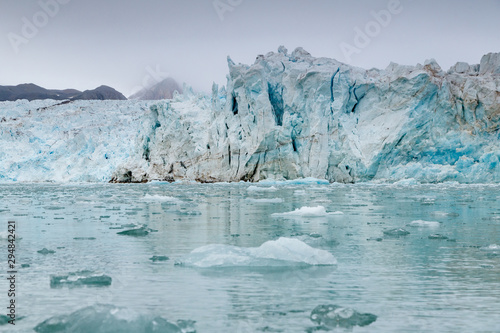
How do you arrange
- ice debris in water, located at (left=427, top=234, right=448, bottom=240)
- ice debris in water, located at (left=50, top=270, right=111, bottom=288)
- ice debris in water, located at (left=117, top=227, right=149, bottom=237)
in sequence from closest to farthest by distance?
ice debris in water, located at (left=50, top=270, right=111, bottom=288)
ice debris in water, located at (left=427, top=234, right=448, bottom=240)
ice debris in water, located at (left=117, top=227, right=149, bottom=237)

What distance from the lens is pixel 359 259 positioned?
189 inches

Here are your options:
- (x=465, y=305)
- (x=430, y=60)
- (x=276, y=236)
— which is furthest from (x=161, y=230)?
(x=430, y=60)

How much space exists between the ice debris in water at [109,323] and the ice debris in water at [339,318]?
739mm

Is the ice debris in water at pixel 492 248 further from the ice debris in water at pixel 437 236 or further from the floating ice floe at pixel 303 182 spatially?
the floating ice floe at pixel 303 182

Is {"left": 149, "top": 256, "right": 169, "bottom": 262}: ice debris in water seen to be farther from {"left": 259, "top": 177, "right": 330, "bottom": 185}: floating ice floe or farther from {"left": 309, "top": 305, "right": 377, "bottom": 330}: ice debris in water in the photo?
{"left": 259, "top": 177, "right": 330, "bottom": 185}: floating ice floe

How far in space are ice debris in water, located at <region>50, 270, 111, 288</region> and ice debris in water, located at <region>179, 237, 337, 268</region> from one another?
0.90m

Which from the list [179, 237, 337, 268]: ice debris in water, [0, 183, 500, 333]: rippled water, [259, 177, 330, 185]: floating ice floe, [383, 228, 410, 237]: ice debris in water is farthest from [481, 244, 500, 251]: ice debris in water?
[259, 177, 330, 185]: floating ice floe

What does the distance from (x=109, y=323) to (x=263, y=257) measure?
2.10 metres

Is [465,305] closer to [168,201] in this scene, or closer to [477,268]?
[477,268]

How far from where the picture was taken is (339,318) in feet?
9.24

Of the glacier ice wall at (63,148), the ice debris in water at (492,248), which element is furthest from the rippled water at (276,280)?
the glacier ice wall at (63,148)

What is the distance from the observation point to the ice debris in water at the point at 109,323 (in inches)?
103

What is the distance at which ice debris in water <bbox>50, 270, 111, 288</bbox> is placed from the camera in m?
3.75

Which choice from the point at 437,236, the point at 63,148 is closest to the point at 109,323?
the point at 437,236
